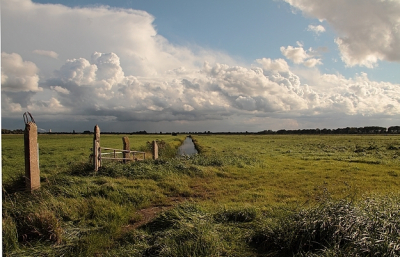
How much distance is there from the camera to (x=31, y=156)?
9.45 metres

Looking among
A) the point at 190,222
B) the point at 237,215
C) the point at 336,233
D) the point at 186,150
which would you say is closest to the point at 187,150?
the point at 186,150

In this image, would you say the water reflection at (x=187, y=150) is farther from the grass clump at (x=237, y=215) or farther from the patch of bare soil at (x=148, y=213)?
the grass clump at (x=237, y=215)

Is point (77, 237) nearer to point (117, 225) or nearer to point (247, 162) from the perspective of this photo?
point (117, 225)

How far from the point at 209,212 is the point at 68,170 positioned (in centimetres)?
1020

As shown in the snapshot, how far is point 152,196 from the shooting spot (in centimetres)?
1020

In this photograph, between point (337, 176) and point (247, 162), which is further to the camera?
point (247, 162)

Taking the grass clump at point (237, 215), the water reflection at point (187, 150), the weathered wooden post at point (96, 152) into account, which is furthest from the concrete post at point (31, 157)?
the water reflection at point (187, 150)

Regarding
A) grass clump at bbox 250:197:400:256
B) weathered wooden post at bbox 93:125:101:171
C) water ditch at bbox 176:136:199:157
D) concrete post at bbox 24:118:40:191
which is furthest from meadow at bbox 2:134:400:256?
water ditch at bbox 176:136:199:157

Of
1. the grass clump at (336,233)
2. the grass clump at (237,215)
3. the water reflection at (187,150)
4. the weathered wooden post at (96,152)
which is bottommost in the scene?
the water reflection at (187,150)

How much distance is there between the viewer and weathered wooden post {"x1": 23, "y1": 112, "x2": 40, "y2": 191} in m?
9.32

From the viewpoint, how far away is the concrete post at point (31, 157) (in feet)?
30.6

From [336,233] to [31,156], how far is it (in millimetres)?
9823

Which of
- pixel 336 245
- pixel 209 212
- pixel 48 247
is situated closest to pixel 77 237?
pixel 48 247

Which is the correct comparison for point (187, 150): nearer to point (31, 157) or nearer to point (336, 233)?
point (31, 157)
